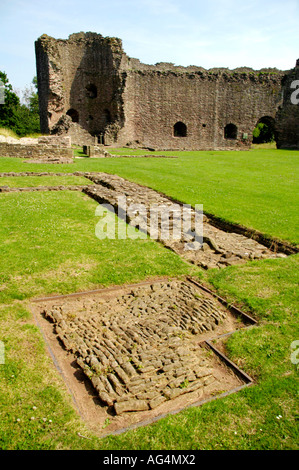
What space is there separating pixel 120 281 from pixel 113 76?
3246 cm

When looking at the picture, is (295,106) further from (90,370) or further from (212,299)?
(90,370)

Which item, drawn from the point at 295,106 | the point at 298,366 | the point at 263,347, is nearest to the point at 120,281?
the point at 263,347

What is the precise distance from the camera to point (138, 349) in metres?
4.43

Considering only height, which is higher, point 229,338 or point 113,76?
point 113,76

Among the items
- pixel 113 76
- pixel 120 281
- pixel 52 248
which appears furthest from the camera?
pixel 113 76

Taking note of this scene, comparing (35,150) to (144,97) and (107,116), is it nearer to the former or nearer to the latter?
(107,116)

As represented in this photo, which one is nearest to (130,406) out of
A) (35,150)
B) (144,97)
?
(35,150)

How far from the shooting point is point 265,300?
18.7 feet

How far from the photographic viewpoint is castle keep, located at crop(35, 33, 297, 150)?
1326 inches

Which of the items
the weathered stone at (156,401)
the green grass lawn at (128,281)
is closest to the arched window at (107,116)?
the green grass lawn at (128,281)

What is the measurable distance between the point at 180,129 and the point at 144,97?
238 inches

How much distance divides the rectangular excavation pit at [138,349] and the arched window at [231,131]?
115 feet

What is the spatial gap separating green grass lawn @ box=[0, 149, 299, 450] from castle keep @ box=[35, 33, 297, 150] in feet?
77.2

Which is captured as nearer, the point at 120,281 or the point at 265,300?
the point at 265,300
